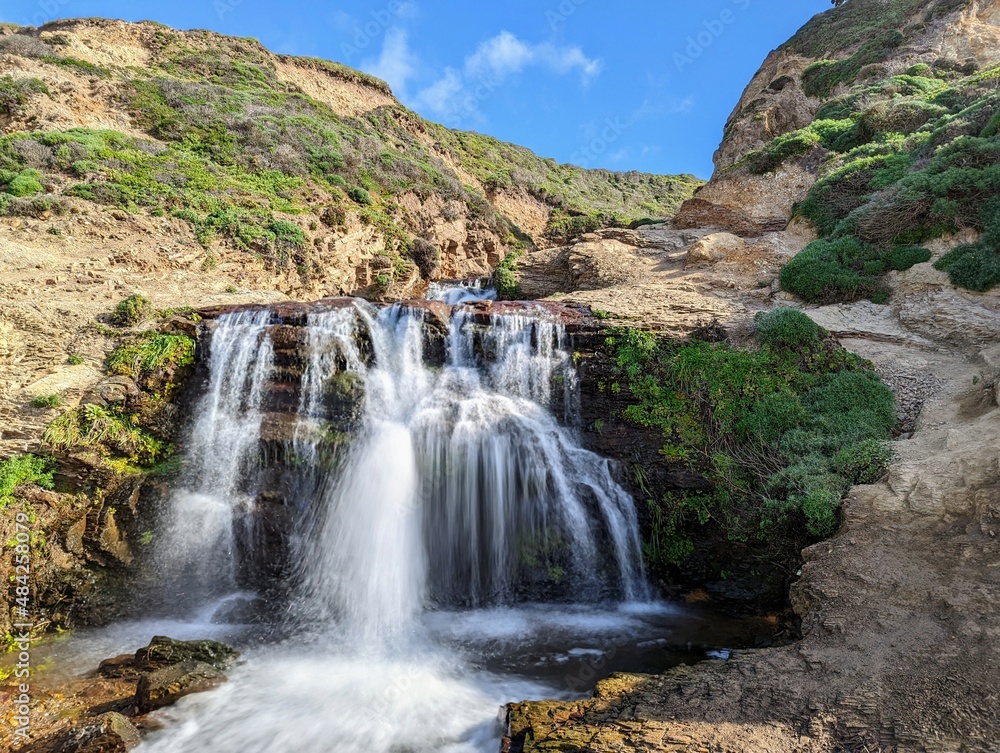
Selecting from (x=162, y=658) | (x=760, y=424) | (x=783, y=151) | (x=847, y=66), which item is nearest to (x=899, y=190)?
(x=783, y=151)

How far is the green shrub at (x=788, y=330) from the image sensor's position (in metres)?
10.9

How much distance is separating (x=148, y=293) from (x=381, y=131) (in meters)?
24.5

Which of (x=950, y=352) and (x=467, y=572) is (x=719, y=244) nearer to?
(x=950, y=352)

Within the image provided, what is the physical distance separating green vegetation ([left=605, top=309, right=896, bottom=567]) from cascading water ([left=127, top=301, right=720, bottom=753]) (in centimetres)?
129

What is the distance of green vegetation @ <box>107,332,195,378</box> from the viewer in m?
9.66

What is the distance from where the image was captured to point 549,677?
255 inches

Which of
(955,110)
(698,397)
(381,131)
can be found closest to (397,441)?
(698,397)

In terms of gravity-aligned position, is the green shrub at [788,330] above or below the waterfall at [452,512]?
above

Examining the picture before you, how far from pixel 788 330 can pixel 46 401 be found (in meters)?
13.8

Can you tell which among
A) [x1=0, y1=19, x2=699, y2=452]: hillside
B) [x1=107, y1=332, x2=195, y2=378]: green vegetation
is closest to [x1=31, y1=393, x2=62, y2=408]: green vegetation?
[x1=0, y1=19, x2=699, y2=452]: hillside

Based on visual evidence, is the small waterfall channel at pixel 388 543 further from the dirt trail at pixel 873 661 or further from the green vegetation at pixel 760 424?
the dirt trail at pixel 873 661

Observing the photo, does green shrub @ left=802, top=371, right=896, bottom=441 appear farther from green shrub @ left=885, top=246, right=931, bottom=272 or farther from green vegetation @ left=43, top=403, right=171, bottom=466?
green vegetation @ left=43, top=403, right=171, bottom=466

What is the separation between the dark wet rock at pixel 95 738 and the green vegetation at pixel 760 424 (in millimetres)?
7366

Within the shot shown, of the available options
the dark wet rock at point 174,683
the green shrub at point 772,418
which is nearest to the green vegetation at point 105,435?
the dark wet rock at point 174,683
